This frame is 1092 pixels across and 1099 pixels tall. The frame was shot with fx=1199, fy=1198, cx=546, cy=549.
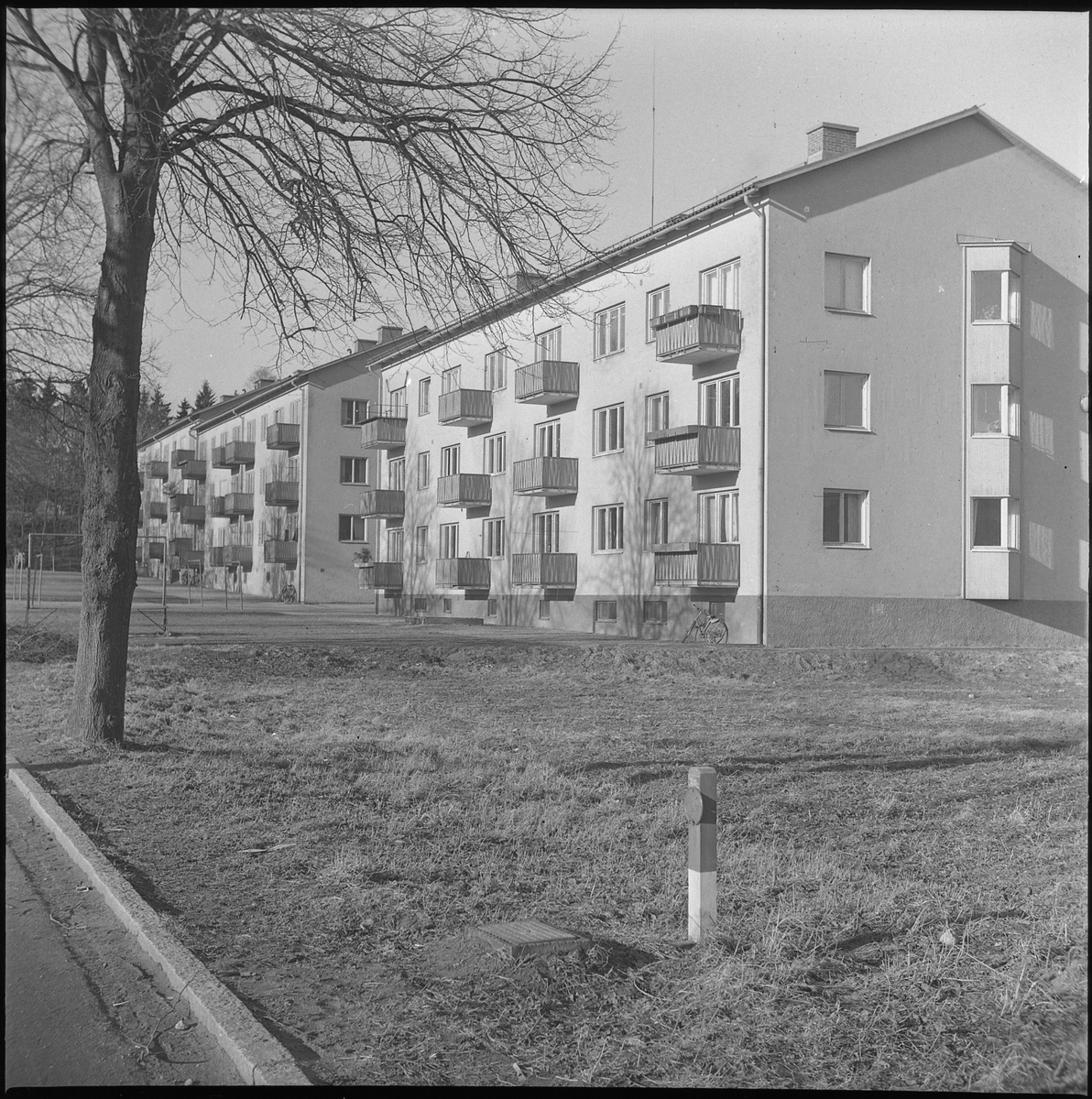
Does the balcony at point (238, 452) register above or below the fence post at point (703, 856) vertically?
above

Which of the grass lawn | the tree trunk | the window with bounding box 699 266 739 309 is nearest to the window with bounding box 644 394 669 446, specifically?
the window with bounding box 699 266 739 309

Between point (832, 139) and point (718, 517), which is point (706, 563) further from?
point (832, 139)

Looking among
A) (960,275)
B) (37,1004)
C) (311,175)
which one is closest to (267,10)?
(311,175)

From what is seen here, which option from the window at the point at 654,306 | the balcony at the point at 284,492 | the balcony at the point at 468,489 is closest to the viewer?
the window at the point at 654,306

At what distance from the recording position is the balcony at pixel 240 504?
62.1 meters

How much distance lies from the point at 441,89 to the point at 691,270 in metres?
22.8

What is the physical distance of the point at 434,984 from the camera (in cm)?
489

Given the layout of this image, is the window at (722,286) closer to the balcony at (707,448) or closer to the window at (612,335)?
the balcony at (707,448)

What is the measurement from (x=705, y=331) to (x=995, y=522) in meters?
8.85

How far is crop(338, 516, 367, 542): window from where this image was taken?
182 ft

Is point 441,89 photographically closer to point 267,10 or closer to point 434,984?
point 267,10

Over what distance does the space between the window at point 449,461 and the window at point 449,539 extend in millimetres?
1928

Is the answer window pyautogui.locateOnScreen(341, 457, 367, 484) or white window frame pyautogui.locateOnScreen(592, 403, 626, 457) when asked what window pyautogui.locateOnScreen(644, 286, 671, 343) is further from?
window pyautogui.locateOnScreen(341, 457, 367, 484)

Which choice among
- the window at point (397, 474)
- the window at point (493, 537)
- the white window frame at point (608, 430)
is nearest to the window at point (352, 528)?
the window at point (397, 474)
